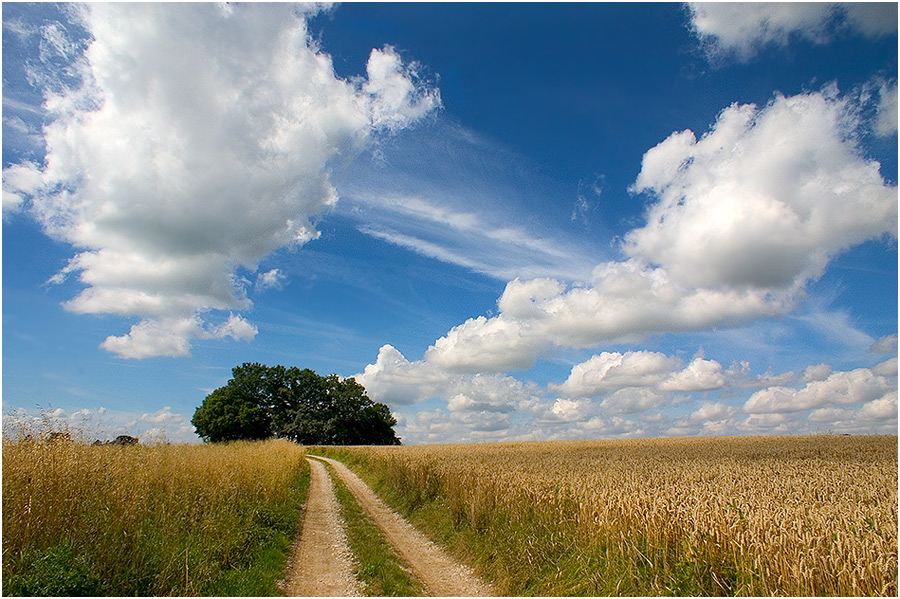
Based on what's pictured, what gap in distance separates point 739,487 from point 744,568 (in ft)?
20.1

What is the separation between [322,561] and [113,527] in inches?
195

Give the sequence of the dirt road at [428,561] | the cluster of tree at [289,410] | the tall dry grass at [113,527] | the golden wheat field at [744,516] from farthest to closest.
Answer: the cluster of tree at [289,410], the dirt road at [428,561], the tall dry grass at [113,527], the golden wheat field at [744,516]

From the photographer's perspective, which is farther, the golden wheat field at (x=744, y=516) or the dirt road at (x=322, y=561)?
the dirt road at (x=322, y=561)

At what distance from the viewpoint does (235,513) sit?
1248 centimetres

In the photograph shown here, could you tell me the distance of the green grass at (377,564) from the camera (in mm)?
9481

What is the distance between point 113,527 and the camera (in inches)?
328

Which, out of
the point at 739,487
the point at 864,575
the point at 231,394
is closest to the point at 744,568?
the point at 864,575

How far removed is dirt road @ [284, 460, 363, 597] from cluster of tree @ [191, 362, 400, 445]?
69844mm

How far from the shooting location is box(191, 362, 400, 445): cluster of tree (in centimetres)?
8025

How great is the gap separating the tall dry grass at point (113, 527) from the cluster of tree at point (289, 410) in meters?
74.3

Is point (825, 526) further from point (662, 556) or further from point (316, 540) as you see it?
point (316, 540)

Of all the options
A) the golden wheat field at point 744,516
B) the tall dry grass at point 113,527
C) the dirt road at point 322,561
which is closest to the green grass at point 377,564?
the dirt road at point 322,561

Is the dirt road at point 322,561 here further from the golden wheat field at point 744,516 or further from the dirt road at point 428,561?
the golden wheat field at point 744,516

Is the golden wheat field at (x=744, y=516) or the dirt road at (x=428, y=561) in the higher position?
the golden wheat field at (x=744, y=516)
